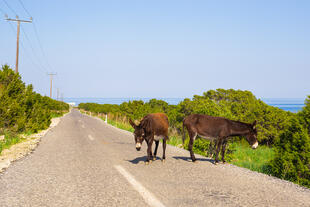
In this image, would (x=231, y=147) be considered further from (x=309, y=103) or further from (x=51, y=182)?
(x=51, y=182)

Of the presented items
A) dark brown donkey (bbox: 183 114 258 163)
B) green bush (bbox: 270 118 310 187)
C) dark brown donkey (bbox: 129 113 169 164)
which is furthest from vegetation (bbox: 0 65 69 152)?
green bush (bbox: 270 118 310 187)

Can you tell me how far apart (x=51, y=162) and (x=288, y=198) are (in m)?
7.13

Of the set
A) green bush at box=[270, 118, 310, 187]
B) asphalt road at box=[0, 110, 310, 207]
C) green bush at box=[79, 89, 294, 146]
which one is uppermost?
green bush at box=[79, 89, 294, 146]

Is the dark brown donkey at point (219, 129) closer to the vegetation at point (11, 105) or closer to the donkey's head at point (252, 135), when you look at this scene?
the donkey's head at point (252, 135)

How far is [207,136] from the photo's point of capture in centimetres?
798

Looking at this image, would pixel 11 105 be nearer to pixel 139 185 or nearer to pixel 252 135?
pixel 139 185

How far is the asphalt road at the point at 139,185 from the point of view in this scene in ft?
15.3

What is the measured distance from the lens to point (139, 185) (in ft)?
18.4

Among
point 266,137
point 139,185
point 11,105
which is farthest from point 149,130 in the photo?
point 266,137

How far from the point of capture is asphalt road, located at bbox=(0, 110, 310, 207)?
4.66 metres

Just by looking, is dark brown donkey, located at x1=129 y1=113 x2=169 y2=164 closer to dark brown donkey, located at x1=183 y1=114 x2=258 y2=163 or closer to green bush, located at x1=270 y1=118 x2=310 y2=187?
dark brown donkey, located at x1=183 y1=114 x2=258 y2=163

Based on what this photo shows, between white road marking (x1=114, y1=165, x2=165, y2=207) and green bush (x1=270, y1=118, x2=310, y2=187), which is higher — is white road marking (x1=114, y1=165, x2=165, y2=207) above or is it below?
below

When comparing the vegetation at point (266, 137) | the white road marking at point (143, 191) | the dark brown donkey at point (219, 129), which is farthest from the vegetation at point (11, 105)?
the dark brown donkey at point (219, 129)

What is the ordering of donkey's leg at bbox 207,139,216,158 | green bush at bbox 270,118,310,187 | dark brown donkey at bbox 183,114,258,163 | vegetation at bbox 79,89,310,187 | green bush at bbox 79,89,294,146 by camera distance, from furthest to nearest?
green bush at bbox 79,89,294,146 < donkey's leg at bbox 207,139,216,158 < dark brown donkey at bbox 183,114,258,163 < vegetation at bbox 79,89,310,187 < green bush at bbox 270,118,310,187
